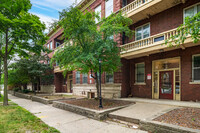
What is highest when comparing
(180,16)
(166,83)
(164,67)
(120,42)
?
(180,16)

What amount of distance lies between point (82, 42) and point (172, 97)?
7904mm

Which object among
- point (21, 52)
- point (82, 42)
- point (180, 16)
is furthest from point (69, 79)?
point (180, 16)

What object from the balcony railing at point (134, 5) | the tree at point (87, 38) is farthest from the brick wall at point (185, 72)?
the balcony railing at point (134, 5)

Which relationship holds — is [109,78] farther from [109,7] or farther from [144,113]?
[109,7]

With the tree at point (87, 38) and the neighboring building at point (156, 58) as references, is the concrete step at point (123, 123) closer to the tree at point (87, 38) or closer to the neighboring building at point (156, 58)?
the tree at point (87, 38)

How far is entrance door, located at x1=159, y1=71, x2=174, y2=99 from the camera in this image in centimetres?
1011

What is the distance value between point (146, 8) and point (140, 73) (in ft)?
17.9

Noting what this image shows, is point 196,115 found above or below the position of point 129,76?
below

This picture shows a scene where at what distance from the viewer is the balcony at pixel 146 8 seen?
9.74m

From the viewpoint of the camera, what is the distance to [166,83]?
1043 centimetres

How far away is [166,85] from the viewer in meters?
10.4

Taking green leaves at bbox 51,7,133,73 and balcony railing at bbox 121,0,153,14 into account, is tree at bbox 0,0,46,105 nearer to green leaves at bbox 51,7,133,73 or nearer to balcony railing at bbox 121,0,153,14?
green leaves at bbox 51,7,133,73

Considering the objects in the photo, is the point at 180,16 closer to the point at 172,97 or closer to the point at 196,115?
the point at 172,97

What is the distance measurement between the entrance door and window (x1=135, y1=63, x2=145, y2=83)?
1611mm
